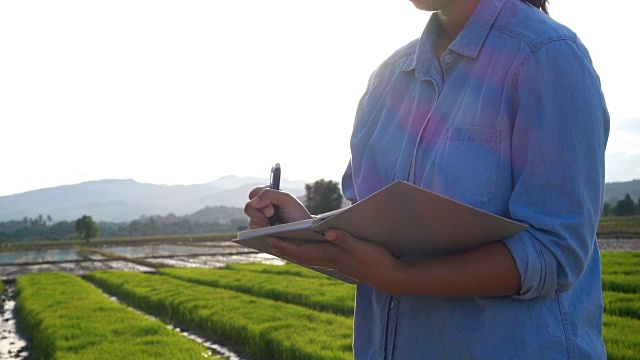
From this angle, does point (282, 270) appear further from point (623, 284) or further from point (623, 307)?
point (623, 307)

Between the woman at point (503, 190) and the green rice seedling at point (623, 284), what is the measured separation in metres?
8.68

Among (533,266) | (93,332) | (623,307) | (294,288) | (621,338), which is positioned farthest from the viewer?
(294,288)

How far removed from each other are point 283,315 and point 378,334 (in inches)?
265

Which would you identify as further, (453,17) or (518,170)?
(453,17)

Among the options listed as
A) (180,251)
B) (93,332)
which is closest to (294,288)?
(93,332)

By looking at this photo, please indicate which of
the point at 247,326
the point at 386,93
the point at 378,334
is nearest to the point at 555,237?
the point at 378,334

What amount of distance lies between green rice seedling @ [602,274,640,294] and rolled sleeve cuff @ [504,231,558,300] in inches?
345

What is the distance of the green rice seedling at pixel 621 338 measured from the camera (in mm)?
4508

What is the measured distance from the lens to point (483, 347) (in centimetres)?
100

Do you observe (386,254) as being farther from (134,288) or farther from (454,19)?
(134,288)

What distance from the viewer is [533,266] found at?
0.93m

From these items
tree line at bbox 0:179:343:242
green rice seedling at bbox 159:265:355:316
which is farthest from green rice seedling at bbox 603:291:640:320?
tree line at bbox 0:179:343:242

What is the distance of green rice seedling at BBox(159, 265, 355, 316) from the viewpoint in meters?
8.89

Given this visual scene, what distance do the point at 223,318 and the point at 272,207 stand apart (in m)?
6.76
